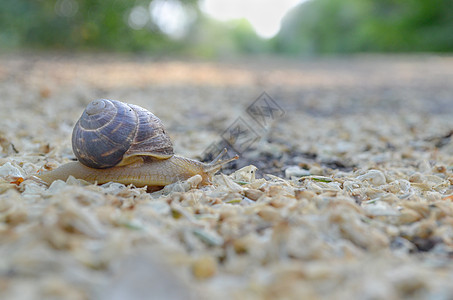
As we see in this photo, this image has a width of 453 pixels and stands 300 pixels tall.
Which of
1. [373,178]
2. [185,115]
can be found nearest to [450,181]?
[373,178]

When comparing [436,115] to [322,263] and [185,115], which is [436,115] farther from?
[322,263]

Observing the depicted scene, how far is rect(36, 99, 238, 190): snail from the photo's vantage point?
2.37 m

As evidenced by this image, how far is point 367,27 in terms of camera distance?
24.7 metres

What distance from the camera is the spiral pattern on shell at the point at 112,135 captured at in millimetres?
2361

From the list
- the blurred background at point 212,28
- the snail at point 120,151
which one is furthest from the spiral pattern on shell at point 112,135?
the blurred background at point 212,28

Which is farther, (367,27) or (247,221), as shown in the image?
(367,27)

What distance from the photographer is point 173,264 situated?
1.30 meters

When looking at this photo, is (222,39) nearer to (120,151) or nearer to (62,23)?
(62,23)
